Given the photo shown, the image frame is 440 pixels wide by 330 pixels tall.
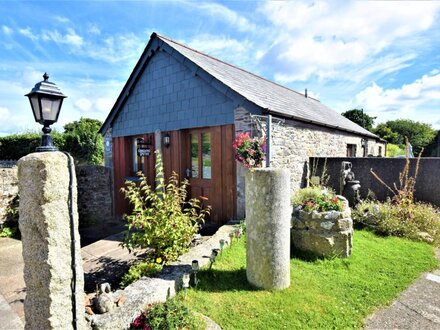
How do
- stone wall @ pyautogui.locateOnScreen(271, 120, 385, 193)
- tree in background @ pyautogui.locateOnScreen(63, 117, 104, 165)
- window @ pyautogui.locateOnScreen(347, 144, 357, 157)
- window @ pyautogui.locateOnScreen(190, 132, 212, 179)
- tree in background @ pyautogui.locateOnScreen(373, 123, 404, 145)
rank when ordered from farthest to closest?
tree in background @ pyautogui.locateOnScreen(373, 123, 404, 145), tree in background @ pyautogui.locateOnScreen(63, 117, 104, 165), window @ pyautogui.locateOnScreen(347, 144, 357, 157), window @ pyautogui.locateOnScreen(190, 132, 212, 179), stone wall @ pyautogui.locateOnScreen(271, 120, 385, 193)

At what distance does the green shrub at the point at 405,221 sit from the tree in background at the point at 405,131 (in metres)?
31.6

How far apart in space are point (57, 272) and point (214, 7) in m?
6.63

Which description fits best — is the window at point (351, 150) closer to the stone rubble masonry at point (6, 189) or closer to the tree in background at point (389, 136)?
the stone rubble masonry at point (6, 189)

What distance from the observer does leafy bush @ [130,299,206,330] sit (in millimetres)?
2289

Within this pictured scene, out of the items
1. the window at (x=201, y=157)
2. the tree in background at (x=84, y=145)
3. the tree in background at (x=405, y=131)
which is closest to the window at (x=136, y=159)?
the window at (x=201, y=157)

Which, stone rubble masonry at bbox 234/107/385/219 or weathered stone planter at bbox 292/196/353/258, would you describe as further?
stone rubble masonry at bbox 234/107/385/219

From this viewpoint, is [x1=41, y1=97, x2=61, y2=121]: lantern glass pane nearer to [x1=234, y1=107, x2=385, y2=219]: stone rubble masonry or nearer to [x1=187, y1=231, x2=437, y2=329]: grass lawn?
[x1=187, y1=231, x2=437, y2=329]: grass lawn

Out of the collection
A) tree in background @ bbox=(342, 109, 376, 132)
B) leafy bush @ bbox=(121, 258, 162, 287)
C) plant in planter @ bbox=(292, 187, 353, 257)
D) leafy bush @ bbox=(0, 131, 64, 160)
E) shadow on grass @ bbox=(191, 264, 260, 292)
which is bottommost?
shadow on grass @ bbox=(191, 264, 260, 292)


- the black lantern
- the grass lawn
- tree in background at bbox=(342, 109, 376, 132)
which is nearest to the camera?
the black lantern

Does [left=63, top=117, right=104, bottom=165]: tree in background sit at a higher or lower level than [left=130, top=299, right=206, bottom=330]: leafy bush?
higher

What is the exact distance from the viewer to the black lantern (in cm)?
256

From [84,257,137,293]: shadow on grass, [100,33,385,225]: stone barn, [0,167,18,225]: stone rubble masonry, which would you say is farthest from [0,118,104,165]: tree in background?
[84,257,137,293]: shadow on grass

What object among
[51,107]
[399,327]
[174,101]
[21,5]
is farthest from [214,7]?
[399,327]

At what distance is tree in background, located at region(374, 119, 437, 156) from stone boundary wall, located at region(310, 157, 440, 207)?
97.7ft
